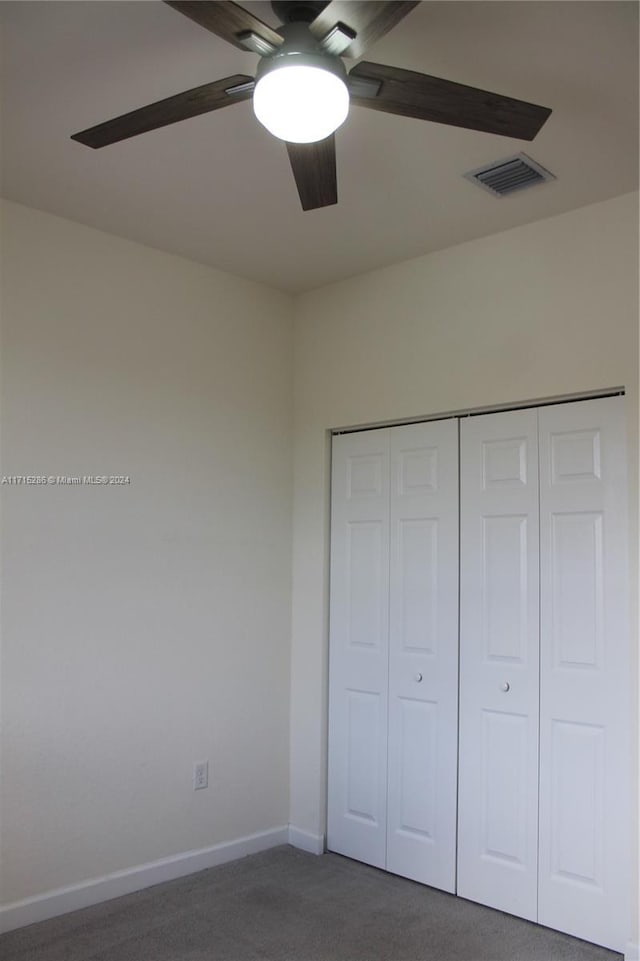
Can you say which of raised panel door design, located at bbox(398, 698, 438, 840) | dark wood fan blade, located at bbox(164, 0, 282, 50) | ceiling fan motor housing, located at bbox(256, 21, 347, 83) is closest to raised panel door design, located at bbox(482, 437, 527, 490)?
raised panel door design, located at bbox(398, 698, 438, 840)

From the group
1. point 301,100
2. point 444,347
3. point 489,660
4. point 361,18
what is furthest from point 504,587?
point 361,18

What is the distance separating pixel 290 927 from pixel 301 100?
2752 millimetres

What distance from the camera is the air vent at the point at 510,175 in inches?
107

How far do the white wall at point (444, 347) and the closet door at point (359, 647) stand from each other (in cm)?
7

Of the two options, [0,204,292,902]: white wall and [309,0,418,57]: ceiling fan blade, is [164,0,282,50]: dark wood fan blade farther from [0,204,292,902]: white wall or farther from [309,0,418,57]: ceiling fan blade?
[0,204,292,902]: white wall

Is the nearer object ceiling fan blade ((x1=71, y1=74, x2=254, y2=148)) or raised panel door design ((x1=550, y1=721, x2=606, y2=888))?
ceiling fan blade ((x1=71, y1=74, x2=254, y2=148))

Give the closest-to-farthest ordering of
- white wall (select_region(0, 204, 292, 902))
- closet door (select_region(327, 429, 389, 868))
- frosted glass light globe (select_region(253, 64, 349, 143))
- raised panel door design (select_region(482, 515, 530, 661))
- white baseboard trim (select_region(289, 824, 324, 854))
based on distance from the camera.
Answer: frosted glass light globe (select_region(253, 64, 349, 143)), white wall (select_region(0, 204, 292, 902)), raised panel door design (select_region(482, 515, 530, 661)), closet door (select_region(327, 429, 389, 868)), white baseboard trim (select_region(289, 824, 324, 854))

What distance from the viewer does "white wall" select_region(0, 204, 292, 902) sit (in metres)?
3.03


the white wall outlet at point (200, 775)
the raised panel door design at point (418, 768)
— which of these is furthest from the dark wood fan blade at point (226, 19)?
the white wall outlet at point (200, 775)

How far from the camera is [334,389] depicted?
153 inches

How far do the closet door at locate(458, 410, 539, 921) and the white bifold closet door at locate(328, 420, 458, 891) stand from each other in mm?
76

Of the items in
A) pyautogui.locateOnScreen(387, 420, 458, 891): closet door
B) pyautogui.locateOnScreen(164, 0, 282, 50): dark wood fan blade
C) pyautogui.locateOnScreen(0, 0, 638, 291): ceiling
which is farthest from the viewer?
pyautogui.locateOnScreen(387, 420, 458, 891): closet door

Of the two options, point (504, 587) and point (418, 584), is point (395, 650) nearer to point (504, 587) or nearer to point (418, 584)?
point (418, 584)

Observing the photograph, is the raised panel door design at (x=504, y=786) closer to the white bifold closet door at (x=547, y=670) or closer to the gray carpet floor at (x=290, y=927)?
the white bifold closet door at (x=547, y=670)
